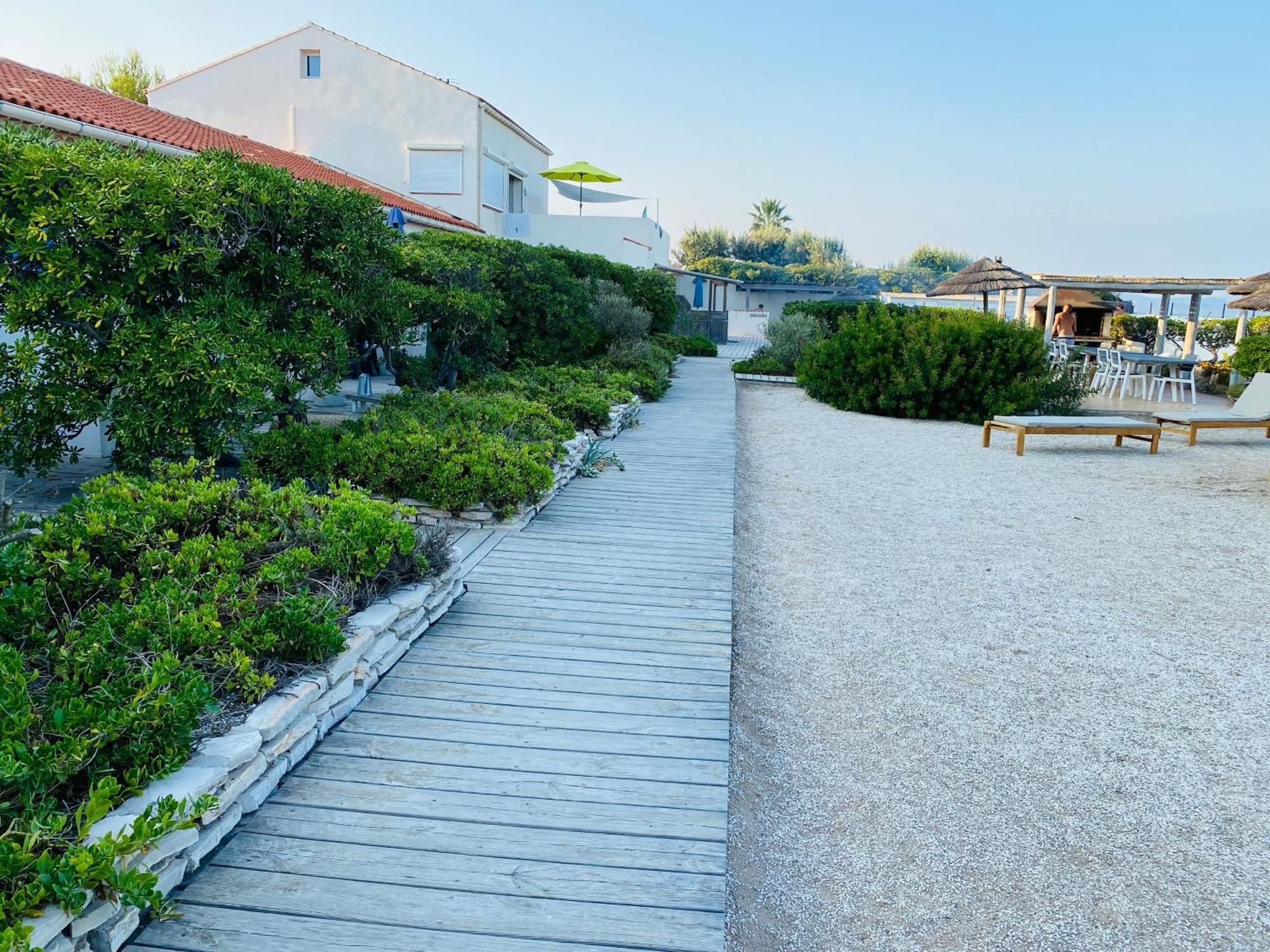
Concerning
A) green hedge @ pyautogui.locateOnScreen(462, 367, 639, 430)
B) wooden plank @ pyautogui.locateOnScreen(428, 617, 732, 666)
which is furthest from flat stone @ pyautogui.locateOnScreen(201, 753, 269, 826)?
green hedge @ pyautogui.locateOnScreen(462, 367, 639, 430)

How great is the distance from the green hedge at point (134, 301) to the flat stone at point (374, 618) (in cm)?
204

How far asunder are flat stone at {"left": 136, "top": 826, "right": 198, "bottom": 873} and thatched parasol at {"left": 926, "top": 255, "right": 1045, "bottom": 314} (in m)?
17.7

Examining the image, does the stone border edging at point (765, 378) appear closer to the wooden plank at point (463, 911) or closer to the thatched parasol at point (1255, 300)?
the thatched parasol at point (1255, 300)

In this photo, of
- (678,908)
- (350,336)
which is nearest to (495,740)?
(678,908)

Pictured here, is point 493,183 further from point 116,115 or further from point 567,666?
point 567,666

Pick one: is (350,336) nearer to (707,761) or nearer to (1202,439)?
(707,761)

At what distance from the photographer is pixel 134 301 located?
5.21 metres

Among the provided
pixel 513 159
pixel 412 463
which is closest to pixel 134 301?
pixel 412 463

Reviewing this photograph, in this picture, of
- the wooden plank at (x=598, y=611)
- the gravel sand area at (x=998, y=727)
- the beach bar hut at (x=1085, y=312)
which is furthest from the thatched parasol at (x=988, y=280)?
the wooden plank at (x=598, y=611)

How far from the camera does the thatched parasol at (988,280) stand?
17.7 meters

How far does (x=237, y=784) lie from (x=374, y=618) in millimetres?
1121

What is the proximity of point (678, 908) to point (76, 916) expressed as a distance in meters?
1.32

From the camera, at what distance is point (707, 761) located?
9.64ft

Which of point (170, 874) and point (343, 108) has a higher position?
point (343, 108)
